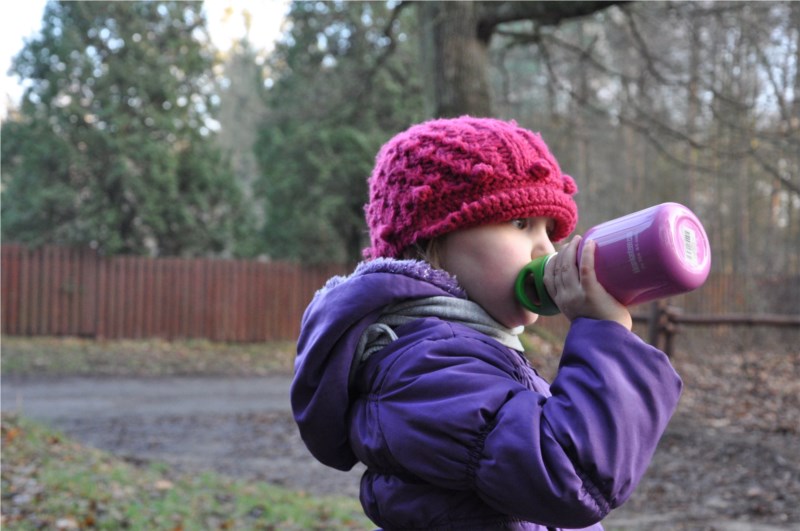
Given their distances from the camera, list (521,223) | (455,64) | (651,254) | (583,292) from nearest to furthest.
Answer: (651,254)
(583,292)
(521,223)
(455,64)

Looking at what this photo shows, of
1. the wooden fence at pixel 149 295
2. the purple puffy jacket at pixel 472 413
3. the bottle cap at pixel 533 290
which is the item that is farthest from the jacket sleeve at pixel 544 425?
the wooden fence at pixel 149 295

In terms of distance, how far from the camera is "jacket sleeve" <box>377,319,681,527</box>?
1.31 meters

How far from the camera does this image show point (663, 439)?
822cm

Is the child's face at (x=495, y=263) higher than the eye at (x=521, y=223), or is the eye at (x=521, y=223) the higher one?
the eye at (x=521, y=223)

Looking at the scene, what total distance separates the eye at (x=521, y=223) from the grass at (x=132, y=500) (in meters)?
3.96

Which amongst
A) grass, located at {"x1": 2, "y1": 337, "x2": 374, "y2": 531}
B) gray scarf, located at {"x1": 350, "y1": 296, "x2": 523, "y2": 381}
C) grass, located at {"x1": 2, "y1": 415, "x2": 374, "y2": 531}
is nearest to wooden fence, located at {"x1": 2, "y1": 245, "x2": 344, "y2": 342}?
grass, located at {"x1": 2, "y1": 337, "x2": 374, "y2": 531}

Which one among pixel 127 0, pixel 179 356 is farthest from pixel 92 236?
pixel 127 0

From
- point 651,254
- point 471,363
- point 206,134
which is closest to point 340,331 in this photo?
point 471,363

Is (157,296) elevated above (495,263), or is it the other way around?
(495,263)

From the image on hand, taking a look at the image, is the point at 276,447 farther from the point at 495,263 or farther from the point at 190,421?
the point at 495,263

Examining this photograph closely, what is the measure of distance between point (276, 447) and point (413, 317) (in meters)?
7.87

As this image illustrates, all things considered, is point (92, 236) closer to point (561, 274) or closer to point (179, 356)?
point (179, 356)

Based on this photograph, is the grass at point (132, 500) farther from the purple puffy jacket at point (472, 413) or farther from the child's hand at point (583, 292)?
the child's hand at point (583, 292)

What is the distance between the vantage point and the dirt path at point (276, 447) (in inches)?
235
